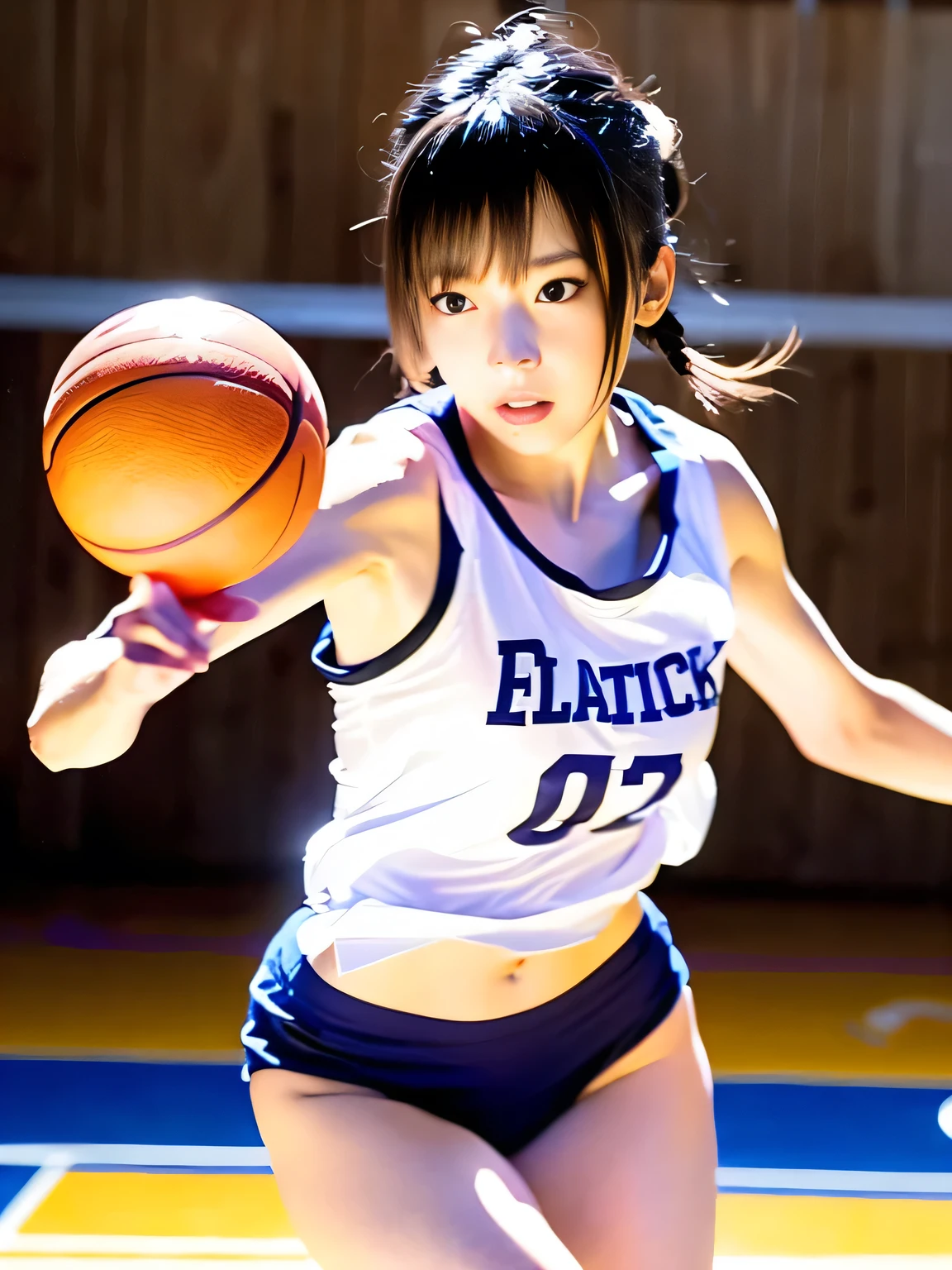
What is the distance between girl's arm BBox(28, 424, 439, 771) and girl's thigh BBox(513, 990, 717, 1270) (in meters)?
0.56

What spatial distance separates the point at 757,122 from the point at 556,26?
2.89 meters

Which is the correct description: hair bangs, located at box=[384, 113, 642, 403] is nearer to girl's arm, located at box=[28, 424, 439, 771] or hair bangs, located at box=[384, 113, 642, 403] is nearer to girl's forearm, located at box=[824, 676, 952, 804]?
girl's arm, located at box=[28, 424, 439, 771]

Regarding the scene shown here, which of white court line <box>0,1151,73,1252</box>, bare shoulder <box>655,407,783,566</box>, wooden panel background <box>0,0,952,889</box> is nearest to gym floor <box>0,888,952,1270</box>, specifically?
white court line <box>0,1151,73,1252</box>

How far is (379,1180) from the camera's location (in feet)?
3.88

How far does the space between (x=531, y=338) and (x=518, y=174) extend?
157mm

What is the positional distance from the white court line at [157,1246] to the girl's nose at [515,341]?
64.8 inches

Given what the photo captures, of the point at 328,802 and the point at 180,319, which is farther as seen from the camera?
the point at 328,802

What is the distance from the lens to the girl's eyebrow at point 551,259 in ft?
4.04

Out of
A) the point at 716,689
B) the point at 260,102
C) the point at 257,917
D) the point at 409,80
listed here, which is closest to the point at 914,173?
the point at 409,80

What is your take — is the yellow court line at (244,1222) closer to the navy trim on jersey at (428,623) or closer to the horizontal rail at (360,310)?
the navy trim on jersey at (428,623)

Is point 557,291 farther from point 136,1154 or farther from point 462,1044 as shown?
point 136,1154

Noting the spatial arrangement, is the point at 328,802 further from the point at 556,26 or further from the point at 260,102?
the point at 556,26

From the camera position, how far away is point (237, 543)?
100 centimetres

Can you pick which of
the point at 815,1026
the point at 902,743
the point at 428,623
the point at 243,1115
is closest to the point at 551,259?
the point at 428,623
